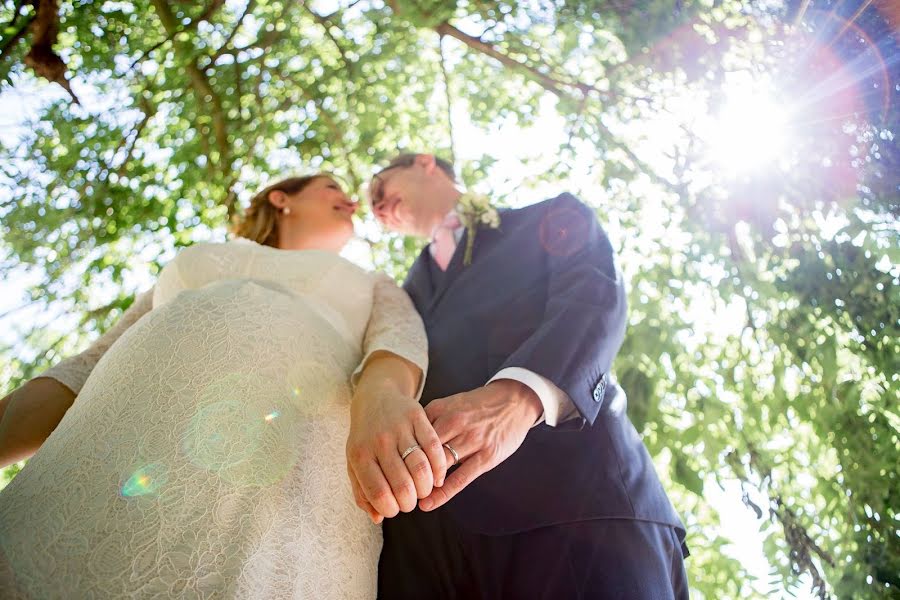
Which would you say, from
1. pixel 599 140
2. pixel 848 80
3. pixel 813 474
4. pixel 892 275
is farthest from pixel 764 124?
pixel 813 474

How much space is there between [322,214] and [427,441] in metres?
1.68

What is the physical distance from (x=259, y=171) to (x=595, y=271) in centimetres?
329

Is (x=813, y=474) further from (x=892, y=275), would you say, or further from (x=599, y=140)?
(x=599, y=140)

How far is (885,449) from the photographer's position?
2072mm

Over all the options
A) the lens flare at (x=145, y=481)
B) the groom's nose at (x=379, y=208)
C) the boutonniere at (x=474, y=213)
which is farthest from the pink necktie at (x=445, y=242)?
the lens flare at (x=145, y=481)

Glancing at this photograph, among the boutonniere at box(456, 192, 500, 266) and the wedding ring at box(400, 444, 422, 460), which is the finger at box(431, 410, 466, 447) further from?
the boutonniere at box(456, 192, 500, 266)

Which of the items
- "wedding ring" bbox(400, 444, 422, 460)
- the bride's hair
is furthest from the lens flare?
the bride's hair

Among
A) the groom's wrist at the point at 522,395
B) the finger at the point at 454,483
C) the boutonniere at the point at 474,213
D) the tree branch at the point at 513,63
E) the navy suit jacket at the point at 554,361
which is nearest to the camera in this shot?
the finger at the point at 454,483

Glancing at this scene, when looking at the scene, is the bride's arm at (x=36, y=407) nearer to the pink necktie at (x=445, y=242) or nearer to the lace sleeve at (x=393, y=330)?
the lace sleeve at (x=393, y=330)

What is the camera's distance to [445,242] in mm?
2633

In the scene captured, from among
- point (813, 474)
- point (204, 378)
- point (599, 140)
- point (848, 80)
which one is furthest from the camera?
point (599, 140)

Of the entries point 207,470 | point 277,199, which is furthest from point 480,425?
point 277,199

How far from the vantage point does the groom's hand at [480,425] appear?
1.30 meters

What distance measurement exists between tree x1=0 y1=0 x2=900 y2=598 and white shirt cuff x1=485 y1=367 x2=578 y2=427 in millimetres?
1020
